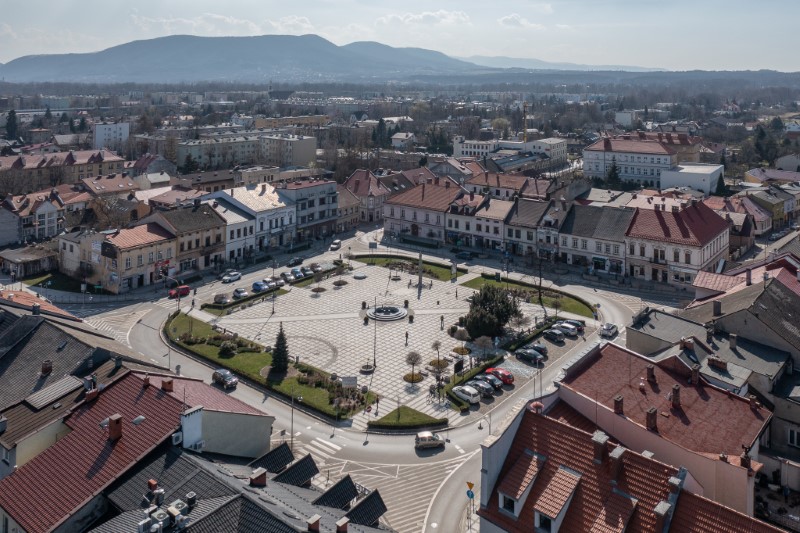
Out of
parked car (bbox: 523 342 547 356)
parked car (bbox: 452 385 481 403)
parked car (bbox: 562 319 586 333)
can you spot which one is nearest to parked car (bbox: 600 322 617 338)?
parked car (bbox: 562 319 586 333)

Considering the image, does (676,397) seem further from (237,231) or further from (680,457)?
(237,231)

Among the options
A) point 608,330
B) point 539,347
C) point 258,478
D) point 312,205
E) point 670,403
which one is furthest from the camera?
point 312,205

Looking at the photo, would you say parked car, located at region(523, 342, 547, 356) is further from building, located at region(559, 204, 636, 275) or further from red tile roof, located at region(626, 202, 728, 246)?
red tile roof, located at region(626, 202, 728, 246)

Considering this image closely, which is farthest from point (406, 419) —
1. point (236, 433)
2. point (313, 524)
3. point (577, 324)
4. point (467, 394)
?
point (577, 324)

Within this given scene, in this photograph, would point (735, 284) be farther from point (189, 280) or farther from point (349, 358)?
point (189, 280)

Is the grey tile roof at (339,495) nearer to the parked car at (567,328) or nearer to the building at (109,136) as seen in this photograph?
the parked car at (567,328)

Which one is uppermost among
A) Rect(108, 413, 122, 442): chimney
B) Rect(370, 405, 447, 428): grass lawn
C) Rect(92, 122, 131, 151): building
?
→ Rect(92, 122, 131, 151): building

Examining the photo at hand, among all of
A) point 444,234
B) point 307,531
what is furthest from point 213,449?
point 444,234
